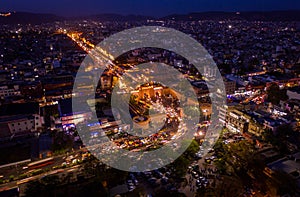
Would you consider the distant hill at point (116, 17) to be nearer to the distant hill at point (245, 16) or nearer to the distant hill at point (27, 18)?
the distant hill at point (245, 16)

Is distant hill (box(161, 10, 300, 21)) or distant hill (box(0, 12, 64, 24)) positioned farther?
distant hill (box(161, 10, 300, 21))

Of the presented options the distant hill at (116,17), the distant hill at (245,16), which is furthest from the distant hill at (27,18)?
the distant hill at (245,16)

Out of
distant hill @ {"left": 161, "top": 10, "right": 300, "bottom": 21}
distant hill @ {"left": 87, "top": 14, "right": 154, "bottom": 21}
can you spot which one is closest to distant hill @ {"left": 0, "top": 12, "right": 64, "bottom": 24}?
distant hill @ {"left": 87, "top": 14, "right": 154, "bottom": 21}

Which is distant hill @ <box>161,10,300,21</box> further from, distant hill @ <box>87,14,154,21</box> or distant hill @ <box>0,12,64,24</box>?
distant hill @ <box>0,12,64,24</box>

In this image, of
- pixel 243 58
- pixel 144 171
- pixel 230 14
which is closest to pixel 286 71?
pixel 243 58

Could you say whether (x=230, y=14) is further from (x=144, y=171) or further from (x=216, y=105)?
(x=144, y=171)

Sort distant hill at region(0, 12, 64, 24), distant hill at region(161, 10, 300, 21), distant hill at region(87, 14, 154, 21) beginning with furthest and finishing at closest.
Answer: distant hill at region(87, 14, 154, 21) < distant hill at region(161, 10, 300, 21) < distant hill at region(0, 12, 64, 24)

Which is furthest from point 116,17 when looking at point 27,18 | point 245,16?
point 245,16
